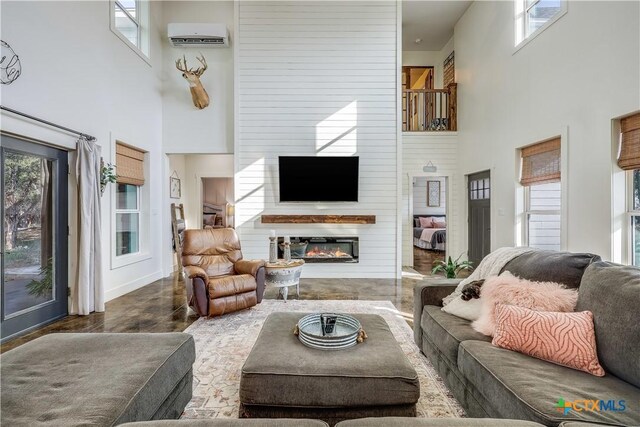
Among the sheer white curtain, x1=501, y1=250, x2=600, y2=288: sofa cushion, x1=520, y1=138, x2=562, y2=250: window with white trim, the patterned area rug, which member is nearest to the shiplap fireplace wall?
the patterned area rug

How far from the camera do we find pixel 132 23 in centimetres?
507

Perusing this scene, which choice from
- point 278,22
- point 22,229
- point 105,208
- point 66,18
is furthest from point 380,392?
point 278,22

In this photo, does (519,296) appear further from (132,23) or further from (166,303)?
(132,23)

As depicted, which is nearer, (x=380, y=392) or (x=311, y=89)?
(x=380, y=392)

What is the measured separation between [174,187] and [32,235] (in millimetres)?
3087

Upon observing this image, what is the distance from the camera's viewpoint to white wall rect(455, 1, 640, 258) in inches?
122

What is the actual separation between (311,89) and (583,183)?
13.6 ft

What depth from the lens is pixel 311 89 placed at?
5.61m

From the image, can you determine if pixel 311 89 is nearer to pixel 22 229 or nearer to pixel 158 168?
pixel 158 168

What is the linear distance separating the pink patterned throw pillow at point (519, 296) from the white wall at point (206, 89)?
16.0 feet

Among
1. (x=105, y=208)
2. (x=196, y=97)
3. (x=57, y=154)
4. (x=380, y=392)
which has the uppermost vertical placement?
(x=196, y=97)

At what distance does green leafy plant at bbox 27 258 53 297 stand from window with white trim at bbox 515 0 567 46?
655cm

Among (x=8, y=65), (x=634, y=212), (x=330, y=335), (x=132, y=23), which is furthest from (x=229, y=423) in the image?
(x=132, y=23)

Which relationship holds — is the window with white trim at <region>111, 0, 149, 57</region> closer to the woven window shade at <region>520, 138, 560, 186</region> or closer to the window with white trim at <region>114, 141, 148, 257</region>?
the window with white trim at <region>114, 141, 148, 257</region>
